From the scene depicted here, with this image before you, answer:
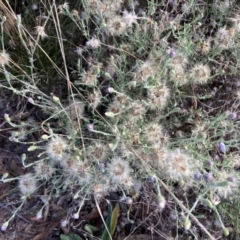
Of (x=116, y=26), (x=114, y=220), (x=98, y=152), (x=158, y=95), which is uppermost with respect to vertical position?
(x=116, y=26)

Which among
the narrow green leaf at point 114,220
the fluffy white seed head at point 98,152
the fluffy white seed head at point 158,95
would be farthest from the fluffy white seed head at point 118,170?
the narrow green leaf at point 114,220

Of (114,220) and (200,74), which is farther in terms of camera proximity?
(114,220)

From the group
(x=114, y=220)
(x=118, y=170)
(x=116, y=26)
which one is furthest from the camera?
(x=114, y=220)

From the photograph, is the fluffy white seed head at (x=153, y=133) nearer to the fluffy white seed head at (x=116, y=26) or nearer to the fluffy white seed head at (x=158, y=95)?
the fluffy white seed head at (x=158, y=95)

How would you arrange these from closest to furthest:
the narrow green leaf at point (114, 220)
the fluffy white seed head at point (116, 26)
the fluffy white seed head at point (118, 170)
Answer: the fluffy white seed head at point (118, 170)
the fluffy white seed head at point (116, 26)
the narrow green leaf at point (114, 220)

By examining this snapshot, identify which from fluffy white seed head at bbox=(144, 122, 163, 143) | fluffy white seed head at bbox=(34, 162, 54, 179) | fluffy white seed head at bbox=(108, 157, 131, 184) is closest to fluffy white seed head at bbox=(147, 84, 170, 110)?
fluffy white seed head at bbox=(144, 122, 163, 143)

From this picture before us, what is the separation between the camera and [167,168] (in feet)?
4.44

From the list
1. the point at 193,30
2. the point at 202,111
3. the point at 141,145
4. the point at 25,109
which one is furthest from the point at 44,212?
the point at 193,30

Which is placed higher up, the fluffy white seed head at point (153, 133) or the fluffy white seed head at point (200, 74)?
the fluffy white seed head at point (200, 74)

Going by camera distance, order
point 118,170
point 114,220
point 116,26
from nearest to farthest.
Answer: point 118,170 → point 116,26 → point 114,220

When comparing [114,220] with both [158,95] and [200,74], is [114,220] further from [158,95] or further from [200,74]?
[200,74]

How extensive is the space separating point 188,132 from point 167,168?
1.49 feet

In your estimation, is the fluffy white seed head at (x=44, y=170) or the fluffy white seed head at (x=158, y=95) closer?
the fluffy white seed head at (x=158, y=95)

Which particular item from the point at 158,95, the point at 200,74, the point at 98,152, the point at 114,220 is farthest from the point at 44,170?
the point at 200,74
